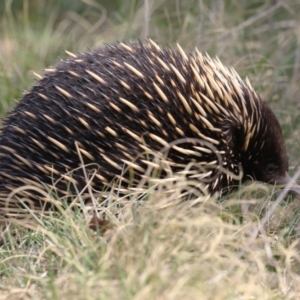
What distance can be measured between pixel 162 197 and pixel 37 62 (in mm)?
2614

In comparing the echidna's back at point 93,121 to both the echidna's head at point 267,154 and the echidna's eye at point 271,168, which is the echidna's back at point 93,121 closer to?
the echidna's head at point 267,154

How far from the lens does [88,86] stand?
3807 mm

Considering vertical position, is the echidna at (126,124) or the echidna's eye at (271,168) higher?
the echidna at (126,124)

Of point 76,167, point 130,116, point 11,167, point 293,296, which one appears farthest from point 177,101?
point 293,296

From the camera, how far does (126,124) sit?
3.78 m

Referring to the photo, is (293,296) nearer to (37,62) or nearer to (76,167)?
(76,167)

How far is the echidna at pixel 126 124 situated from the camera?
377 cm

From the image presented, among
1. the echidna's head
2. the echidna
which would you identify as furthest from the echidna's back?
the echidna's head

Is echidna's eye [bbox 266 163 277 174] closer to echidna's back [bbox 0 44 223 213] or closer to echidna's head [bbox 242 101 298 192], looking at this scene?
echidna's head [bbox 242 101 298 192]

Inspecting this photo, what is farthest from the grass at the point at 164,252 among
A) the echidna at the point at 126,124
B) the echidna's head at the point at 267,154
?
the echidna at the point at 126,124

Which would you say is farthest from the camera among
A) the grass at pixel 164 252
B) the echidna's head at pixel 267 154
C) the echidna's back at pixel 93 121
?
the echidna's head at pixel 267 154

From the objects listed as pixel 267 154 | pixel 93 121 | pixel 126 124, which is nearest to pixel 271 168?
pixel 267 154

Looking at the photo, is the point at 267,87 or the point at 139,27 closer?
the point at 267,87

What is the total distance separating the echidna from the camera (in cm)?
377
